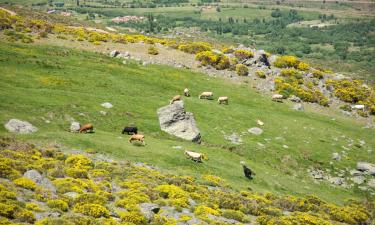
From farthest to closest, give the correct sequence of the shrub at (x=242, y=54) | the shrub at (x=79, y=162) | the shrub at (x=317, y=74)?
the shrub at (x=242, y=54) → the shrub at (x=317, y=74) → the shrub at (x=79, y=162)

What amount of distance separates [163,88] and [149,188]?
3177 cm

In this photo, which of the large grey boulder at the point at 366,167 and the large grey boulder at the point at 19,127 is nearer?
the large grey boulder at the point at 19,127

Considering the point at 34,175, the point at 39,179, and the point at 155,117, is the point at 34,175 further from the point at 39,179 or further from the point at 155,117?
the point at 155,117

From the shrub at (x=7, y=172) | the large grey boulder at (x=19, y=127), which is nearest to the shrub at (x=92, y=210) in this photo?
the shrub at (x=7, y=172)

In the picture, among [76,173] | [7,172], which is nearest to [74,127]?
[76,173]

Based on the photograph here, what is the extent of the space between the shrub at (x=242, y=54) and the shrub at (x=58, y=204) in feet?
203

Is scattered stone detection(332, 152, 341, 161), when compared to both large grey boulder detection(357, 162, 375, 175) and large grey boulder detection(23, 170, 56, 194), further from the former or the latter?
large grey boulder detection(23, 170, 56, 194)

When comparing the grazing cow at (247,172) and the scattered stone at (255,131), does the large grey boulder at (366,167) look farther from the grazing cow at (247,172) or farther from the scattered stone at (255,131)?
the grazing cow at (247,172)

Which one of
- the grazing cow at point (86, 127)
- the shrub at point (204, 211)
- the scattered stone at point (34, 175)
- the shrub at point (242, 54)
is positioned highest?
the shrub at point (242, 54)

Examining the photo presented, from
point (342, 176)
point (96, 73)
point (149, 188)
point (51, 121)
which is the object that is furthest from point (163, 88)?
point (149, 188)

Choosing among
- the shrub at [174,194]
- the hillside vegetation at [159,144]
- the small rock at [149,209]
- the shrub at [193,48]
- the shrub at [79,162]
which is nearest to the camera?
the small rock at [149,209]

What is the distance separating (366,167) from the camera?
153 feet

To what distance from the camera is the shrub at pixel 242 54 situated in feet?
260

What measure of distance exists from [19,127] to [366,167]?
129 ft
